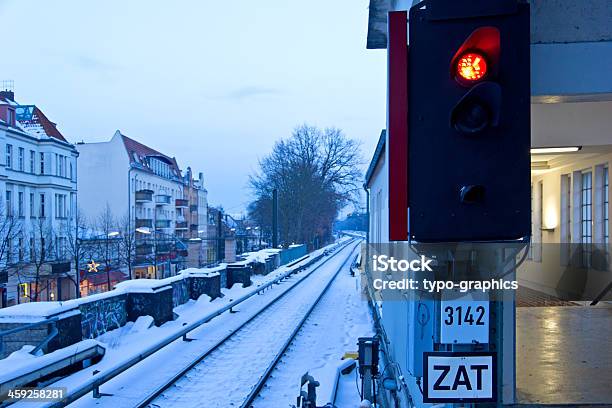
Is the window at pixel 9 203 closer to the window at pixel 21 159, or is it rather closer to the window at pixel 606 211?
the window at pixel 21 159

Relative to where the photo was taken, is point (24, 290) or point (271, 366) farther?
point (24, 290)

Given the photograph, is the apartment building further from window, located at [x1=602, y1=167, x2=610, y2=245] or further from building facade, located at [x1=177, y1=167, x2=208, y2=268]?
window, located at [x1=602, y1=167, x2=610, y2=245]

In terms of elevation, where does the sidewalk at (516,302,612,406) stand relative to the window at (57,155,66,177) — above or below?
below

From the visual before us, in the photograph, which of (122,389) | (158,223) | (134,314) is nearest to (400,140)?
(122,389)

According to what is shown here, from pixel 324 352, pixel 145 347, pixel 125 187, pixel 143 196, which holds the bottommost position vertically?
pixel 324 352

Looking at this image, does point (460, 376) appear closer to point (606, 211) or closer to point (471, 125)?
point (471, 125)

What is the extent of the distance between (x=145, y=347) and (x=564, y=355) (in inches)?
272

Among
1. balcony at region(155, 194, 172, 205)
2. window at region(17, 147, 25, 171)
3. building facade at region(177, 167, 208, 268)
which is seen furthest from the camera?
building facade at region(177, 167, 208, 268)

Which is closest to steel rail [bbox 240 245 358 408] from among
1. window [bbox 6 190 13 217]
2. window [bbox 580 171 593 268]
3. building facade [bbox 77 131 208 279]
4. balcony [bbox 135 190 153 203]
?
window [bbox 580 171 593 268]

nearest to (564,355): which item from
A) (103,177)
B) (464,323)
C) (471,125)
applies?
(464,323)

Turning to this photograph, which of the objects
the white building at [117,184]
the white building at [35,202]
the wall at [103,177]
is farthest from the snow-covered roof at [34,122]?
the wall at [103,177]

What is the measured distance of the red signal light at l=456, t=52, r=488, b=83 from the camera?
227cm

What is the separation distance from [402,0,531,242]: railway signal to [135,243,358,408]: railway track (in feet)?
20.1

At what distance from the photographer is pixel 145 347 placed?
31.5 feet
